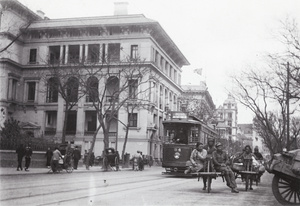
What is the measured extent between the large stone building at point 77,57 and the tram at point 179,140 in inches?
1061

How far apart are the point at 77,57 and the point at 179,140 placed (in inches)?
1189

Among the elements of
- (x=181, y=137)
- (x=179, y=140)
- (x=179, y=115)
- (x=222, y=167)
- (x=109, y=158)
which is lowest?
(x=109, y=158)

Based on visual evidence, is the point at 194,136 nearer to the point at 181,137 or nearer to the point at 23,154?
the point at 181,137

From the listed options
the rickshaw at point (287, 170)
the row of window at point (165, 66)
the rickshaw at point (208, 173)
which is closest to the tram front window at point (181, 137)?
the rickshaw at point (208, 173)

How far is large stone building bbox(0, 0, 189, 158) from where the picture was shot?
52.3 m

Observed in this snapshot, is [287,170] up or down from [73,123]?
down

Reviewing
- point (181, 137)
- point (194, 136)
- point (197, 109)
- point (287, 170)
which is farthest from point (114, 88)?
point (287, 170)

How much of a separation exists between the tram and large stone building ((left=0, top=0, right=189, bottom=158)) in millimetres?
26950

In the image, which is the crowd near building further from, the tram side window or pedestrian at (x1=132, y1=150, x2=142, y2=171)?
the tram side window

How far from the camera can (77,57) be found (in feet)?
168

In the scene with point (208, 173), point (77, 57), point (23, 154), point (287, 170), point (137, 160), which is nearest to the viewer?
point (287, 170)

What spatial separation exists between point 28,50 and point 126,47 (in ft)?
46.4

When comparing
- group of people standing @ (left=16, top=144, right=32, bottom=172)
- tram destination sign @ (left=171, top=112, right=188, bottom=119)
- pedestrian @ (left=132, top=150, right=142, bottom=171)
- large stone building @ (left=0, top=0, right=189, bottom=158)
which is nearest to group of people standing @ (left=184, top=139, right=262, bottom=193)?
tram destination sign @ (left=171, top=112, right=188, bottom=119)

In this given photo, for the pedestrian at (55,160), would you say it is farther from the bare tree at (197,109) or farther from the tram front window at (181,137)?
the bare tree at (197,109)
